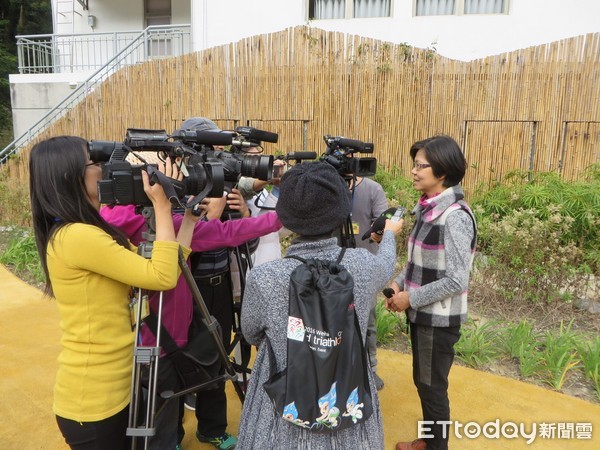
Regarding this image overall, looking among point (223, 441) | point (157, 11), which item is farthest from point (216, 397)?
point (157, 11)

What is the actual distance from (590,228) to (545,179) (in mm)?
1383

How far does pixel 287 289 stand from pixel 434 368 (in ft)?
3.79

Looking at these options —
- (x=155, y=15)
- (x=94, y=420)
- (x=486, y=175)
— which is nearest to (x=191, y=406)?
(x=94, y=420)

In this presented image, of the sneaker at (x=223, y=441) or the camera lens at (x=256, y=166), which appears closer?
the camera lens at (x=256, y=166)

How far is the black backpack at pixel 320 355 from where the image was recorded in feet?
4.21

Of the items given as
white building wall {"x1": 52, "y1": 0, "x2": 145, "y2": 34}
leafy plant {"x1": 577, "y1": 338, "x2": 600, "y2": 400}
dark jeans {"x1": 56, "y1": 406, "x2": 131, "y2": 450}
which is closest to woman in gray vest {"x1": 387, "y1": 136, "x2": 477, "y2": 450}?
dark jeans {"x1": 56, "y1": 406, "x2": 131, "y2": 450}

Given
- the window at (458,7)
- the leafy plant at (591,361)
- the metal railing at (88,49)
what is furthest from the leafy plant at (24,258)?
the window at (458,7)

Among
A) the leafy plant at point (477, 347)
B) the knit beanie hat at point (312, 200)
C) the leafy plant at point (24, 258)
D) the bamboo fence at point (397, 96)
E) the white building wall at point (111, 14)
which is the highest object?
the white building wall at point (111, 14)

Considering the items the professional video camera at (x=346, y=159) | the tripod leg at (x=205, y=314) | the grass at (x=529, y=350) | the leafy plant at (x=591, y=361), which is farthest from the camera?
the grass at (x=529, y=350)

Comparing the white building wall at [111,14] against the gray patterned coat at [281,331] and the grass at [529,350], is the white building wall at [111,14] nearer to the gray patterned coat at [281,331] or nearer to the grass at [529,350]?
the grass at [529,350]

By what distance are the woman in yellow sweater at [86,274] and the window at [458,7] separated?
27.9 feet

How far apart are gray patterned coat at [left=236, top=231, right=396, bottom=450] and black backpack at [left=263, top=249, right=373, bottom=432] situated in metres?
0.06

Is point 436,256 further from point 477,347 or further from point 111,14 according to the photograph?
point 111,14

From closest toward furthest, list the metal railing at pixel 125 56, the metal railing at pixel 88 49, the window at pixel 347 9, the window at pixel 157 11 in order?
1. the window at pixel 347 9
2. the metal railing at pixel 125 56
3. the metal railing at pixel 88 49
4. the window at pixel 157 11
